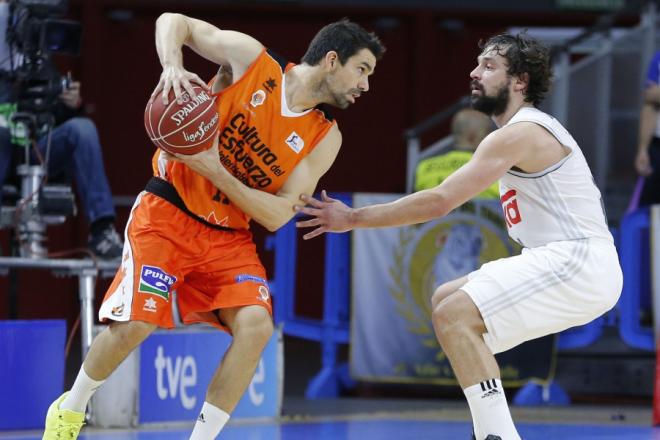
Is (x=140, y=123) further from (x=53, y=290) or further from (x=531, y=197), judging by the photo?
(x=531, y=197)

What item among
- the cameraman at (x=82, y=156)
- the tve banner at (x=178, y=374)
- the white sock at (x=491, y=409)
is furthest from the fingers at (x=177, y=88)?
the cameraman at (x=82, y=156)

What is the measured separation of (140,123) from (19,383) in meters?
6.33

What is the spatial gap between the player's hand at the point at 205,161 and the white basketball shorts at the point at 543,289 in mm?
1048

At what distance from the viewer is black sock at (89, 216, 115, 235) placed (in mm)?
6996

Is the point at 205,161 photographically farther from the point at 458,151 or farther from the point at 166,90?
the point at 458,151

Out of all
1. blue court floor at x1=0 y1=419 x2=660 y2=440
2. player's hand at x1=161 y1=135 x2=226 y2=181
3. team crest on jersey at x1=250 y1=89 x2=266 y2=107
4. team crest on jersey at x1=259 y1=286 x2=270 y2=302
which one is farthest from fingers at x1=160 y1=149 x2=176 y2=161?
blue court floor at x1=0 y1=419 x2=660 y2=440

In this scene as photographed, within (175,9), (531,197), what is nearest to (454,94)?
(175,9)

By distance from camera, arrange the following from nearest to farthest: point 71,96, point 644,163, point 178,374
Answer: point 178,374 → point 71,96 → point 644,163

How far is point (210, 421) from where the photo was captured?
472 centimetres

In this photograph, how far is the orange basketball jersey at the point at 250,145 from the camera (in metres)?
4.91

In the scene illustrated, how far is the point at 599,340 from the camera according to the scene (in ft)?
27.8

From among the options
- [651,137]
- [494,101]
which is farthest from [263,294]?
[651,137]

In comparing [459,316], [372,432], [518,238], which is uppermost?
[518,238]

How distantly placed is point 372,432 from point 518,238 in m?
2.00
